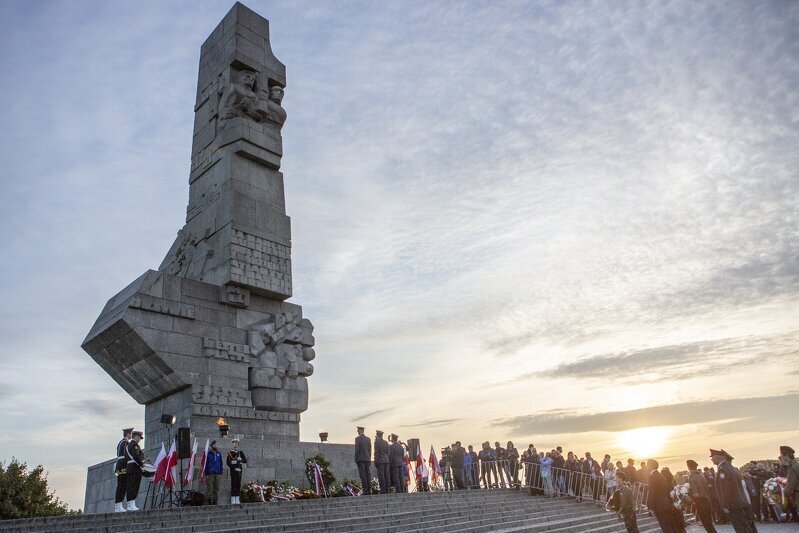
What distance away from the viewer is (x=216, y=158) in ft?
60.2

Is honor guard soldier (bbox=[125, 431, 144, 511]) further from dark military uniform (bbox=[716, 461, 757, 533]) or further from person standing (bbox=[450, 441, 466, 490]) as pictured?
dark military uniform (bbox=[716, 461, 757, 533])

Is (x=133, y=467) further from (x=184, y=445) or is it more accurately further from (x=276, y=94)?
(x=276, y=94)

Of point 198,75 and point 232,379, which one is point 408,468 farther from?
point 198,75

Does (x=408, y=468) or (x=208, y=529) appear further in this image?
(x=408, y=468)

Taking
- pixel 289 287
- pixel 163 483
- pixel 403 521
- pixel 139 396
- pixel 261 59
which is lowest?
pixel 403 521

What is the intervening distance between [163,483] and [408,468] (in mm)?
6719

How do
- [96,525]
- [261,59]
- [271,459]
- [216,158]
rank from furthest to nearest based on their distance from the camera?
[261,59]
[216,158]
[271,459]
[96,525]

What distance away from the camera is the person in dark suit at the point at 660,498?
995 cm

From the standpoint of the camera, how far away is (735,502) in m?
8.95

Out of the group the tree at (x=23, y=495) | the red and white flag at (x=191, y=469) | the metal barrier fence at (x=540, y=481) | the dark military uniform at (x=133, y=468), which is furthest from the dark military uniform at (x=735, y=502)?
the tree at (x=23, y=495)

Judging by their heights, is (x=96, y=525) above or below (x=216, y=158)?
below

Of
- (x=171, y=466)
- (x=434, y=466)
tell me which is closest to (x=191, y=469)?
(x=171, y=466)

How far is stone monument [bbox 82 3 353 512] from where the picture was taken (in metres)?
14.6

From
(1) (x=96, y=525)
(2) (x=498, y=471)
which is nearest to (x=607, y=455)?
(2) (x=498, y=471)
